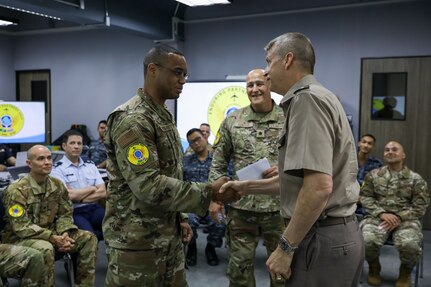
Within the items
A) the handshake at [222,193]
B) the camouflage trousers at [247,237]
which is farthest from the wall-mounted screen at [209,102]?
the handshake at [222,193]

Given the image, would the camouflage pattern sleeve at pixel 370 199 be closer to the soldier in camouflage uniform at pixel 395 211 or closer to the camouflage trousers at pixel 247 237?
the soldier in camouflage uniform at pixel 395 211

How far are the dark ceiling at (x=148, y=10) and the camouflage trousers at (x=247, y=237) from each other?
3.17 metres

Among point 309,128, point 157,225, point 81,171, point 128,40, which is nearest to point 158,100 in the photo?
point 157,225

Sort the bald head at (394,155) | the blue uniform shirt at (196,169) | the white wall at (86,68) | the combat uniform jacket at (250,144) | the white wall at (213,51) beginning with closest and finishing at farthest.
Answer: the combat uniform jacket at (250,144) < the bald head at (394,155) < the blue uniform shirt at (196,169) < the white wall at (213,51) < the white wall at (86,68)

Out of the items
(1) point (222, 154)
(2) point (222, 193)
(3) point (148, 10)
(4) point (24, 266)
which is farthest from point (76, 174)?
(3) point (148, 10)

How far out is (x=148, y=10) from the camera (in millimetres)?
5859

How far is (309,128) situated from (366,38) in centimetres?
Answer: 467

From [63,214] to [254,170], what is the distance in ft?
5.85

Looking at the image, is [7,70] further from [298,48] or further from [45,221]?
[298,48]

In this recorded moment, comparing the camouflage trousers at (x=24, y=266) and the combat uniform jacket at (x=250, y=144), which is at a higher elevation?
the combat uniform jacket at (x=250, y=144)

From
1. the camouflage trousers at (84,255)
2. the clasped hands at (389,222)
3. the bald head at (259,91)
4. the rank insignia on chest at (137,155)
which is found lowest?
the camouflage trousers at (84,255)

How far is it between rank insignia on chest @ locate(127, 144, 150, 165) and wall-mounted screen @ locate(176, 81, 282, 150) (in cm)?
454

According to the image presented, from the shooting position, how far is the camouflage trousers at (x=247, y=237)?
257 centimetres

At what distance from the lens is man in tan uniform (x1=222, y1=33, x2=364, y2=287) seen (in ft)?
4.51
